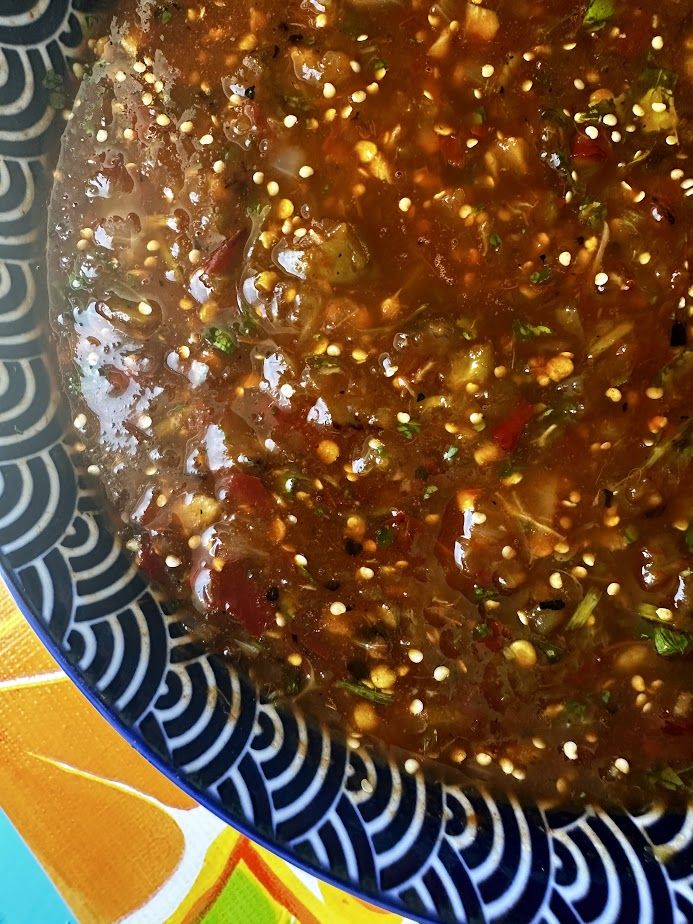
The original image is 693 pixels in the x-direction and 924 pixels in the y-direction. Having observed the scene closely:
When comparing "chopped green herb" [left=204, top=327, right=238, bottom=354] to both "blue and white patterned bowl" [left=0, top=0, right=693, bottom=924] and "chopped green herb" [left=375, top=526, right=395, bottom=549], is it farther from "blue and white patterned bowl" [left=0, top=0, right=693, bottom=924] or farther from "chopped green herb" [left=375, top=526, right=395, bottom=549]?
"chopped green herb" [left=375, top=526, right=395, bottom=549]

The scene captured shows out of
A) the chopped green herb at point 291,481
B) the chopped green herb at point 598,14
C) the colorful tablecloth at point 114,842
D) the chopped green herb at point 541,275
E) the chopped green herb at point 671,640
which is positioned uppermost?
the chopped green herb at point 598,14

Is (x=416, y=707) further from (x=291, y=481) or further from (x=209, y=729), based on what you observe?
(x=291, y=481)

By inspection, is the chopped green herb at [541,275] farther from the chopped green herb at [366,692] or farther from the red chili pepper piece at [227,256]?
the chopped green herb at [366,692]

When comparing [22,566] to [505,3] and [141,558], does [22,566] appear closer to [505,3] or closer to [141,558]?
[141,558]

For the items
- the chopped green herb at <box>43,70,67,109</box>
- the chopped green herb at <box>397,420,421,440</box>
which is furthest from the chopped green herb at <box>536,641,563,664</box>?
the chopped green herb at <box>43,70,67,109</box>

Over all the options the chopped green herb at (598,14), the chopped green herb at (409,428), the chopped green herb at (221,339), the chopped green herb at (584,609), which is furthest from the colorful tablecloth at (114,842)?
the chopped green herb at (598,14)

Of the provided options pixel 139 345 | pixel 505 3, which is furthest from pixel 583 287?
pixel 139 345
